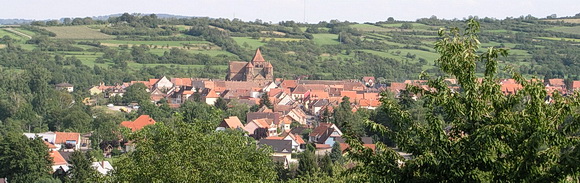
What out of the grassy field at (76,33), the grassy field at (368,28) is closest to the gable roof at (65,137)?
the grassy field at (76,33)

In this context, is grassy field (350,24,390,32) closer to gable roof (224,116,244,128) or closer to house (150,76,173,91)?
house (150,76,173,91)

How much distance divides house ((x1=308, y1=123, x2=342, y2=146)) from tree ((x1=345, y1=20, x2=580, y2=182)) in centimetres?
4536

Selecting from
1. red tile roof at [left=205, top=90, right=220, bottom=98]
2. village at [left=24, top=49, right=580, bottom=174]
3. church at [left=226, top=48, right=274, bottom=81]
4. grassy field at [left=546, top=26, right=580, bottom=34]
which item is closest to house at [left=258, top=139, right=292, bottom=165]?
village at [left=24, top=49, right=580, bottom=174]

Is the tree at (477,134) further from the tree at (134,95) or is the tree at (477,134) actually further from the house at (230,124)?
the tree at (134,95)

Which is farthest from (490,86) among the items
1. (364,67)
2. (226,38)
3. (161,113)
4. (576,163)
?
(226,38)

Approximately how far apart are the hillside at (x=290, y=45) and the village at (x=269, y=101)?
10568 mm

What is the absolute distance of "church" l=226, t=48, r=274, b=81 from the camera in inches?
4545

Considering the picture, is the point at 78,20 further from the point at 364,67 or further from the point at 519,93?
the point at 519,93

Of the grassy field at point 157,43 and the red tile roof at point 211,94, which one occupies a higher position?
the grassy field at point 157,43

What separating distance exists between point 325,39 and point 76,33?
149ft

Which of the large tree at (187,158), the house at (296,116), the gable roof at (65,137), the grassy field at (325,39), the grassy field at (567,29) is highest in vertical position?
the large tree at (187,158)

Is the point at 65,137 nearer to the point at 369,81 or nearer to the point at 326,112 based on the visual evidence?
the point at 326,112

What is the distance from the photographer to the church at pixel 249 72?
379 feet

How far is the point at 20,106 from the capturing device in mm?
74500
